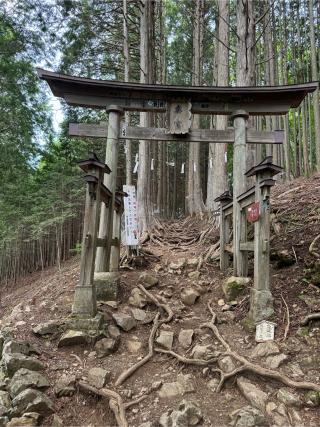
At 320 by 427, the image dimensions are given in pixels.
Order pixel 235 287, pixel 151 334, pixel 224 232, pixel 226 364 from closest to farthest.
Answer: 1. pixel 226 364
2. pixel 151 334
3. pixel 235 287
4. pixel 224 232

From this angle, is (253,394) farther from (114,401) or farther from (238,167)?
(238,167)

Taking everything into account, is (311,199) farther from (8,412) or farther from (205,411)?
(8,412)

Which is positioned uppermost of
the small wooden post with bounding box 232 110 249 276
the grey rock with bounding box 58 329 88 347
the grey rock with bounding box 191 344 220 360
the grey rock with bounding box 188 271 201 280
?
the small wooden post with bounding box 232 110 249 276

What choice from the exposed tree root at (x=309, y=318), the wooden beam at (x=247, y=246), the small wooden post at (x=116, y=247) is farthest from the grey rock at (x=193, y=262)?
the exposed tree root at (x=309, y=318)

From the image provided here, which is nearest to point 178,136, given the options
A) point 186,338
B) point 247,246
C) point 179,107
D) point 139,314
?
point 179,107

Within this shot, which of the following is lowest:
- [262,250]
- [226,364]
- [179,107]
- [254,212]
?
[226,364]

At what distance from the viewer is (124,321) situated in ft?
13.3

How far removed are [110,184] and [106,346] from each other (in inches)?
Answer: 99.4

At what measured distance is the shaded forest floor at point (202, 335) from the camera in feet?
9.24

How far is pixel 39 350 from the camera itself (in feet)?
11.5

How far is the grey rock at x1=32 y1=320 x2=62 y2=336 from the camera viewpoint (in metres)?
3.82

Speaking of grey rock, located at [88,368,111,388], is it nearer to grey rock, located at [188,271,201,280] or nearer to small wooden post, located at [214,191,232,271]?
grey rock, located at [188,271,201,280]

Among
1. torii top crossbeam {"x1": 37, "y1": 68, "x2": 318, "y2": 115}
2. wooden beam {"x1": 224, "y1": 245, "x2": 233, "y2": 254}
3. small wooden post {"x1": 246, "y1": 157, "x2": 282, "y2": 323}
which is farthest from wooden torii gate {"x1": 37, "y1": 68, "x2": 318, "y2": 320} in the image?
small wooden post {"x1": 246, "y1": 157, "x2": 282, "y2": 323}

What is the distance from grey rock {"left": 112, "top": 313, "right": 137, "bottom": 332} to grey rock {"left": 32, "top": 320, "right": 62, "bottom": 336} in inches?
27.2
